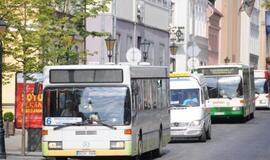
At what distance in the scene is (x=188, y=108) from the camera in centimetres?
3309

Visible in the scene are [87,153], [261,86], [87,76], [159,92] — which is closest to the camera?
[87,153]

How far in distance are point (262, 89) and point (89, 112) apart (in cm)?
4515

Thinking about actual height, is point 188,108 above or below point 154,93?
below

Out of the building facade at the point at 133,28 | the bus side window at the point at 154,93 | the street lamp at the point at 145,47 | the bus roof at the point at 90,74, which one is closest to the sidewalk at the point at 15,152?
the bus roof at the point at 90,74

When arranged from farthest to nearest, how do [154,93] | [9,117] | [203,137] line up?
[9,117] < [203,137] < [154,93]

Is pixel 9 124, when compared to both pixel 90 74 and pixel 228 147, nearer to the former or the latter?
pixel 228 147

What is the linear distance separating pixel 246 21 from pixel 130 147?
9252 cm

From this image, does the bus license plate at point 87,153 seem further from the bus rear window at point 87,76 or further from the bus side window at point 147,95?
the bus side window at point 147,95

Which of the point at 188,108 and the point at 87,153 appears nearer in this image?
the point at 87,153

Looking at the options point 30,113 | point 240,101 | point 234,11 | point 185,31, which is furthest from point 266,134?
point 234,11

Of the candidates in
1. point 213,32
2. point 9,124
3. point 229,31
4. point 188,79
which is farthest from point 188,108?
point 229,31

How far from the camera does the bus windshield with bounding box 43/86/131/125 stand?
22.4 meters

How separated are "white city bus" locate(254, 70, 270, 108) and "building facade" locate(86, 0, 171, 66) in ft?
22.4

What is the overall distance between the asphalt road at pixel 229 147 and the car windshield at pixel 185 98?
1413 mm
